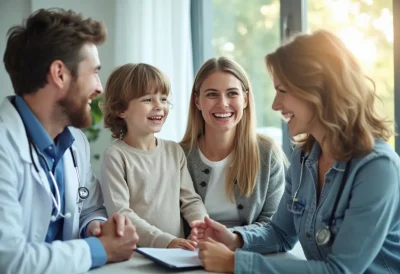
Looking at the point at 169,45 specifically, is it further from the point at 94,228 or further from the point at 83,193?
the point at 94,228

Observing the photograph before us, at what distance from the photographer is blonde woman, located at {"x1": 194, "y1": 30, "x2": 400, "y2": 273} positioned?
4.72 ft

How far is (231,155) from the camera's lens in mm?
2289

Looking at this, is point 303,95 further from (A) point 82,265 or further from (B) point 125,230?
(A) point 82,265

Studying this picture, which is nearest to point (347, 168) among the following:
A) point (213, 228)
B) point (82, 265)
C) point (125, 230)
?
point (213, 228)

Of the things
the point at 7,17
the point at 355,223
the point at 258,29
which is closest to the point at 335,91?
the point at 355,223

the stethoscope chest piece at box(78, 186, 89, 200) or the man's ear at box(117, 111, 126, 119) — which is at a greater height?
the man's ear at box(117, 111, 126, 119)

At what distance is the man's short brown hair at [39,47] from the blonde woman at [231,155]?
29.2 inches

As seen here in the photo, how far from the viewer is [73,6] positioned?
4312mm

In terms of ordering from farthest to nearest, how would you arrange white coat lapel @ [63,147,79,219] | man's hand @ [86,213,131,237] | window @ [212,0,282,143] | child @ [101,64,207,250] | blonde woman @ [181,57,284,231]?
window @ [212,0,282,143], blonde woman @ [181,57,284,231], child @ [101,64,207,250], white coat lapel @ [63,147,79,219], man's hand @ [86,213,131,237]

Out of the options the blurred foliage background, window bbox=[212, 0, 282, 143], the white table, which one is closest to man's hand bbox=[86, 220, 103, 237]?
the white table

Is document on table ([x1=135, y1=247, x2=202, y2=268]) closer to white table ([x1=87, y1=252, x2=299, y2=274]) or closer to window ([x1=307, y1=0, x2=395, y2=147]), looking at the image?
white table ([x1=87, y1=252, x2=299, y2=274])

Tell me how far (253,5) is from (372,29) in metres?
1.56

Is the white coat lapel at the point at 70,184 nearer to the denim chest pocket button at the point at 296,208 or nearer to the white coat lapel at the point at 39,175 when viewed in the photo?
the white coat lapel at the point at 39,175

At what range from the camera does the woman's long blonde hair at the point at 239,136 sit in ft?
7.27
